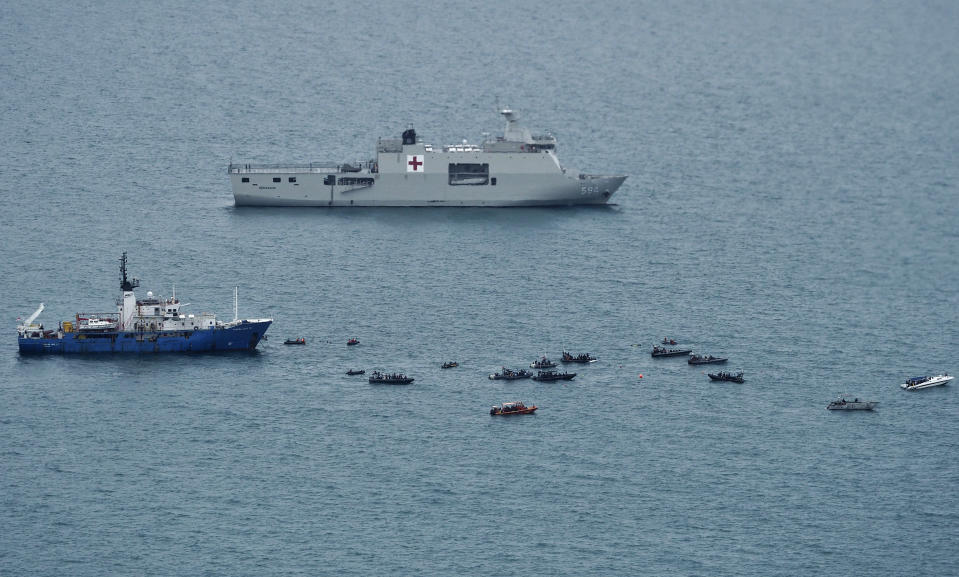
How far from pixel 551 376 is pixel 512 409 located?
909cm

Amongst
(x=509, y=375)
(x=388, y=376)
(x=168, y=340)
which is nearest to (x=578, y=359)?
(x=509, y=375)

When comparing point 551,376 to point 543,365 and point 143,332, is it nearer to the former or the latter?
point 543,365

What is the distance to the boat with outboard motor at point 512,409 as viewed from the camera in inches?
7003

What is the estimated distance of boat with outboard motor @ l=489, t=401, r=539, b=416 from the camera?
177875 millimetres

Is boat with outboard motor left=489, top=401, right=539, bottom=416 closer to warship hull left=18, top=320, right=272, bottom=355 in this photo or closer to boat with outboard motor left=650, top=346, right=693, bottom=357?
boat with outboard motor left=650, top=346, right=693, bottom=357

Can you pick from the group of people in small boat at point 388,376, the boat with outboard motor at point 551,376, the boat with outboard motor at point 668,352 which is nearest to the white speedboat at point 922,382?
the boat with outboard motor at point 668,352

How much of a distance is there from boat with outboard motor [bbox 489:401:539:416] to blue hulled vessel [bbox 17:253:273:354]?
2568 cm

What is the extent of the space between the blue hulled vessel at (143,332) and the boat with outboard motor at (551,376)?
25386mm

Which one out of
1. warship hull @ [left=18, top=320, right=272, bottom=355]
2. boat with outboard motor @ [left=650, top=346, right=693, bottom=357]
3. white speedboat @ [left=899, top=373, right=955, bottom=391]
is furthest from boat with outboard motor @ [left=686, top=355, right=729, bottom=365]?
warship hull @ [left=18, top=320, right=272, bottom=355]

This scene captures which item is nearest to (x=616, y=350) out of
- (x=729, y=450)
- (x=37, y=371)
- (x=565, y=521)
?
(x=729, y=450)

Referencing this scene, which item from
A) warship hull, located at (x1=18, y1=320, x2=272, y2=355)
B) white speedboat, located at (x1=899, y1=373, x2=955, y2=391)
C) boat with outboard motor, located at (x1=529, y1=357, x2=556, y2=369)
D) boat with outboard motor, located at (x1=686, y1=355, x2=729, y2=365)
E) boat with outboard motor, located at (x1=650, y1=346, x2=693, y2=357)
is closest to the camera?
white speedboat, located at (x1=899, y1=373, x2=955, y2=391)

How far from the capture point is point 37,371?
18562cm

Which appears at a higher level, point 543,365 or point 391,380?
point 543,365

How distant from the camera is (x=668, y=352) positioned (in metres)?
194
